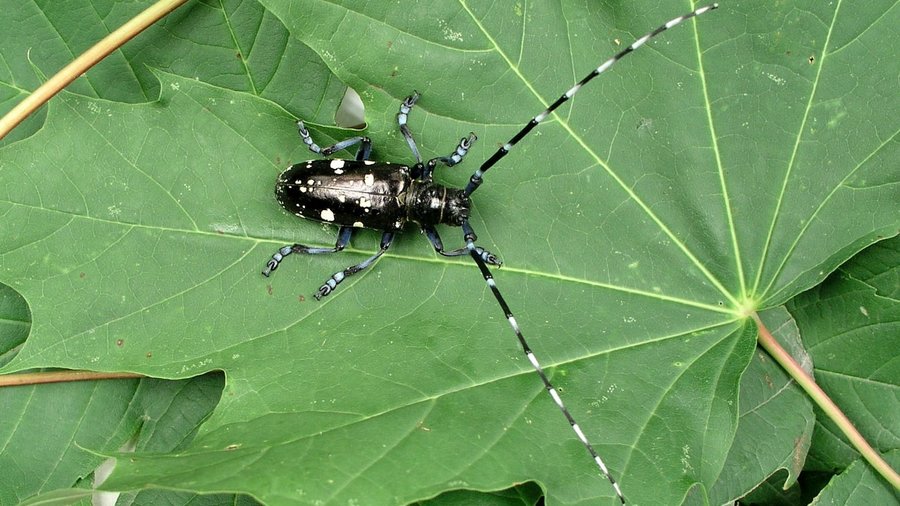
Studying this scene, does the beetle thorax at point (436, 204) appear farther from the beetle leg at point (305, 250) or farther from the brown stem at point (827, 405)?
the brown stem at point (827, 405)

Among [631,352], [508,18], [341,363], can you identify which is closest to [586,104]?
[508,18]

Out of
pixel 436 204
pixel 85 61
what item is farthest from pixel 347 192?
pixel 85 61

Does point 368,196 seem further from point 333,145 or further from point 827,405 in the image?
point 827,405

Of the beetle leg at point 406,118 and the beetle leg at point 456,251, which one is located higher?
the beetle leg at point 406,118

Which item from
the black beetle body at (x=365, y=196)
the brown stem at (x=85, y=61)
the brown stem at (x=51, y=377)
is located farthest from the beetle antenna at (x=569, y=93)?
the brown stem at (x=51, y=377)

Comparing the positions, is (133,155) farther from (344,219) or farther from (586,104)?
(586,104)

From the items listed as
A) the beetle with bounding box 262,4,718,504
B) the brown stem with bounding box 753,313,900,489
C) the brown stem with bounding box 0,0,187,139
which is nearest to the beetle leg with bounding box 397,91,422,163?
the beetle with bounding box 262,4,718,504
